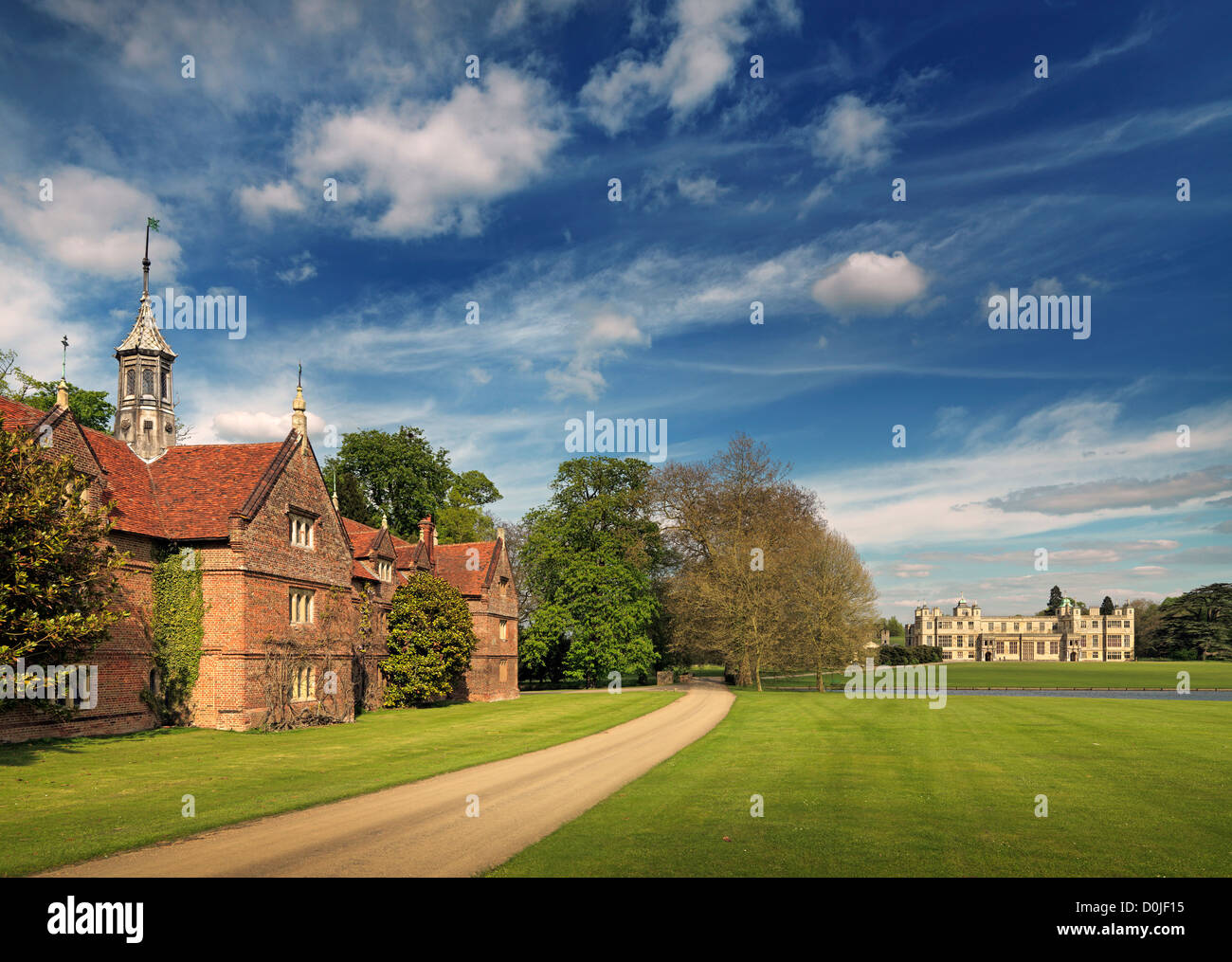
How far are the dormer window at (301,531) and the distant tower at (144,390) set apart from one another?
6.81 metres

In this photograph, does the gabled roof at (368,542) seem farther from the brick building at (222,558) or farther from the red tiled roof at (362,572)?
the brick building at (222,558)

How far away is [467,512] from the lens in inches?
2832

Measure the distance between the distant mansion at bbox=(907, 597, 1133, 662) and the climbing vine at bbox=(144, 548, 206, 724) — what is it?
512 ft

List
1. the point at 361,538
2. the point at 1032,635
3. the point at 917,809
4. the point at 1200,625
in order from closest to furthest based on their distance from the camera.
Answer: the point at 917,809
the point at 361,538
the point at 1200,625
the point at 1032,635

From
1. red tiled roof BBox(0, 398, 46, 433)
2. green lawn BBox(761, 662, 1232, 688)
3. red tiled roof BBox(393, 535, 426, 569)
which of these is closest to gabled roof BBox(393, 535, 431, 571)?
red tiled roof BBox(393, 535, 426, 569)

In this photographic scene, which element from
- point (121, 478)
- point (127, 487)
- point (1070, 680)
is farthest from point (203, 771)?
point (1070, 680)

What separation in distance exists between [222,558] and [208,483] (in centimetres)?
415

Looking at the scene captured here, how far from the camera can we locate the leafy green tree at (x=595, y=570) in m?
57.0

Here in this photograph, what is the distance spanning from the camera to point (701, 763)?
751 inches

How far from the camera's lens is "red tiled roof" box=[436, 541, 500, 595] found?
48250mm

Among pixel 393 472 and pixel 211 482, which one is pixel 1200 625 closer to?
pixel 393 472

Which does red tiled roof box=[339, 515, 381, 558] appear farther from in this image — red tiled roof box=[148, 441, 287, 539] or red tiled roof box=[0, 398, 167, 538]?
red tiled roof box=[0, 398, 167, 538]
